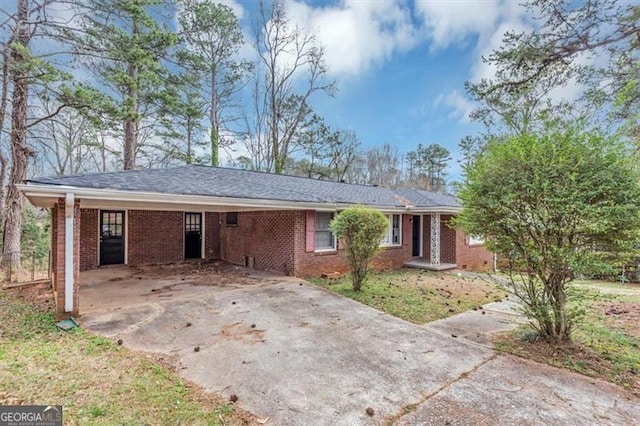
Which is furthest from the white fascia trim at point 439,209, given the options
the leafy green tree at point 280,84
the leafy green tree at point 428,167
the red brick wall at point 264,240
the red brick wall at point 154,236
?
the leafy green tree at point 428,167

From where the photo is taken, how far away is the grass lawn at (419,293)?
6.61 metres

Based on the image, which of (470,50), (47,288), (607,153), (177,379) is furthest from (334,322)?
(470,50)

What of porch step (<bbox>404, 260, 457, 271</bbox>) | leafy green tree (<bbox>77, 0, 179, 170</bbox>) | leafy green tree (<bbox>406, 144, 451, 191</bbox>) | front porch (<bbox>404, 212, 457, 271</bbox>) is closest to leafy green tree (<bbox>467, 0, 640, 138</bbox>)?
front porch (<bbox>404, 212, 457, 271</bbox>)

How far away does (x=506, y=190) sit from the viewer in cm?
460

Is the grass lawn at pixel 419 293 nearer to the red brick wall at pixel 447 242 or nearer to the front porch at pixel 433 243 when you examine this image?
the front porch at pixel 433 243

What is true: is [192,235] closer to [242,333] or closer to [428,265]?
[242,333]

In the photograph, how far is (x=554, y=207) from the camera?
4285 millimetres

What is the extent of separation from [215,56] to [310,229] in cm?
1564

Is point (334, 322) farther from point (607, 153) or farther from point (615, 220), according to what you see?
point (607, 153)

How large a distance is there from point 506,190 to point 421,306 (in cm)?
338

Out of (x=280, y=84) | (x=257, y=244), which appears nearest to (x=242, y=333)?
(x=257, y=244)

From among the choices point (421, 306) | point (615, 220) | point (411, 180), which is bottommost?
point (421, 306)

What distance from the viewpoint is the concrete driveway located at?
9.93 feet

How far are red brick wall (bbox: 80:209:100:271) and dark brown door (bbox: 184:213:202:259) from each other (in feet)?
10.1
